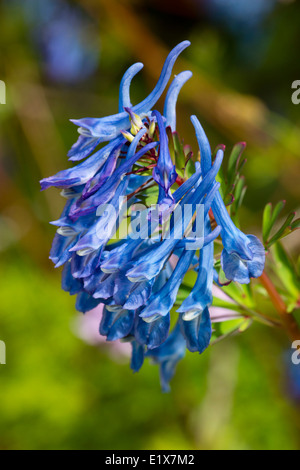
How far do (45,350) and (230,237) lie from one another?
1699 millimetres

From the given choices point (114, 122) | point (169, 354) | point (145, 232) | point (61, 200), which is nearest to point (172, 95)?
point (114, 122)

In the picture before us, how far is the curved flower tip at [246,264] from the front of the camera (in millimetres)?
654

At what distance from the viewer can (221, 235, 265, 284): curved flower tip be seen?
0.65 m

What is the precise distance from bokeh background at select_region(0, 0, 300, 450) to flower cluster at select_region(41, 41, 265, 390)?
0.78 m

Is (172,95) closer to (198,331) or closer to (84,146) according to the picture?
(84,146)

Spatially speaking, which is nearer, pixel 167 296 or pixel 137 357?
pixel 167 296

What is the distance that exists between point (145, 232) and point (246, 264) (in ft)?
0.52

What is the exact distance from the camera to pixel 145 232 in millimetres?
690


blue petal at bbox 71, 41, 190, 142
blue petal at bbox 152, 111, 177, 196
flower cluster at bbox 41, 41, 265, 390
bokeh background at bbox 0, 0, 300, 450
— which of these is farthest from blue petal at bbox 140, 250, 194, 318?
bokeh background at bbox 0, 0, 300, 450

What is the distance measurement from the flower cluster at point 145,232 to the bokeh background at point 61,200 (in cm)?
78

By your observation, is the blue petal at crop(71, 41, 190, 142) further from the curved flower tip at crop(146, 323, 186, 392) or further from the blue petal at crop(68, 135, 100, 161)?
the curved flower tip at crop(146, 323, 186, 392)

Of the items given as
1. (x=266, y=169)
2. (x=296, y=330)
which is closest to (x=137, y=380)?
(x=266, y=169)

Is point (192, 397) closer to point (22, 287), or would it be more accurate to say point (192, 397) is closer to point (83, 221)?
point (22, 287)
